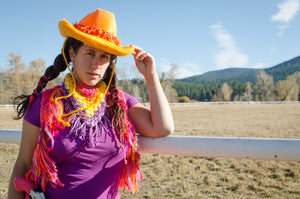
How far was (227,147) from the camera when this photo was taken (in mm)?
1548

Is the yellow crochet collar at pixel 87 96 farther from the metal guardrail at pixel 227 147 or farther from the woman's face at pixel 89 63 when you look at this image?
the metal guardrail at pixel 227 147

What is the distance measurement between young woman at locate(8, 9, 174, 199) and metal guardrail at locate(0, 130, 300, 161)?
3.3 inches

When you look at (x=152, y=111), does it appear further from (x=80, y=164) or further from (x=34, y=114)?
(x=34, y=114)

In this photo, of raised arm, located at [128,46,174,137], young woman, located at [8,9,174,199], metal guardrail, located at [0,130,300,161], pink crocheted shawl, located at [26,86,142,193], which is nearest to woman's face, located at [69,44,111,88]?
young woman, located at [8,9,174,199]

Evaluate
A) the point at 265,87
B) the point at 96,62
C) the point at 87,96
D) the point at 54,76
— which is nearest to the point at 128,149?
the point at 87,96

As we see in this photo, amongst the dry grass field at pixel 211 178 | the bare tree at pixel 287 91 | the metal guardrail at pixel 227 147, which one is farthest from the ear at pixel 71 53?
the bare tree at pixel 287 91

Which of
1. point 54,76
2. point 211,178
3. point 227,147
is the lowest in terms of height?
point 211,178

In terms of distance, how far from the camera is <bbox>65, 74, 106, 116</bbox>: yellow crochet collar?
1.55 m

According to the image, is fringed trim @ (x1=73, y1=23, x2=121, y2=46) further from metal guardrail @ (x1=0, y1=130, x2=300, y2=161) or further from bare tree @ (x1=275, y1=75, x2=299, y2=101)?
bare tree @ (x1=275, y1=75, x2=299, y2=101)

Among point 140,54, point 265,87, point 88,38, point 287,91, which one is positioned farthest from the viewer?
point 265,87

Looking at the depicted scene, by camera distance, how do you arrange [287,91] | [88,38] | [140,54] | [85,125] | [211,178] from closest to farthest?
[88,38]
[85,125]
[140,54]
[211,178]
[287,91]

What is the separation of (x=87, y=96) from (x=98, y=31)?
0.45 metres

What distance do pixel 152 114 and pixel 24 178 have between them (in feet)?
3.06

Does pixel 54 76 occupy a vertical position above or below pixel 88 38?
below
